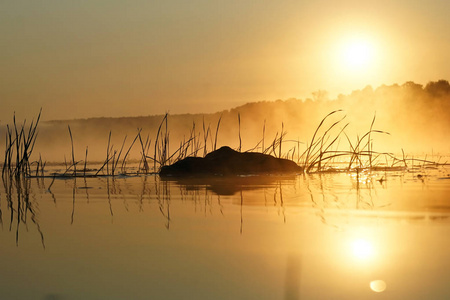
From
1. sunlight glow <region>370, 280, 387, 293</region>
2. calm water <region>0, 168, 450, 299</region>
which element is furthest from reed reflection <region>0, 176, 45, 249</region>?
sunlight glow <region>370, 280, 387, 293</region>

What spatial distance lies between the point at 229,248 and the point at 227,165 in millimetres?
7721

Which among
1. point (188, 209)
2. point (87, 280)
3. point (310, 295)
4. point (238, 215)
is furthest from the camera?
point (188, 209)

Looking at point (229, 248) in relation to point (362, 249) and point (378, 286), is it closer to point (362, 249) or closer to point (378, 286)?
point (362, 249)

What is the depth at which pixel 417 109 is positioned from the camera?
32.7m

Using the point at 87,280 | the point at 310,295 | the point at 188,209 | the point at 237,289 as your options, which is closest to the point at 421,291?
the point at 310,295

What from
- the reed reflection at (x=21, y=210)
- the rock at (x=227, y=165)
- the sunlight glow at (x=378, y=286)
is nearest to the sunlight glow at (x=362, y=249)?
the sunlight glow at (x=378, y=286)

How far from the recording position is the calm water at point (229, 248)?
236 centimetres

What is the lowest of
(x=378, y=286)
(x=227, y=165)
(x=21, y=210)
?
(x=378, y=286)

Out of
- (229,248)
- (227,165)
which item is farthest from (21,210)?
(227,165)

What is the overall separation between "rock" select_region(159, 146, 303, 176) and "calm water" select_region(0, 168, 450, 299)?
4999 millimetres

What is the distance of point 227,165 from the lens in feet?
35.7

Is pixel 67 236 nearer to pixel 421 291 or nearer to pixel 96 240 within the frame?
pixel 96 240

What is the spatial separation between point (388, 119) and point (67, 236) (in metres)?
32.1

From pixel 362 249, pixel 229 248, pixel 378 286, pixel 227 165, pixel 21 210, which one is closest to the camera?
pixel 378 286
